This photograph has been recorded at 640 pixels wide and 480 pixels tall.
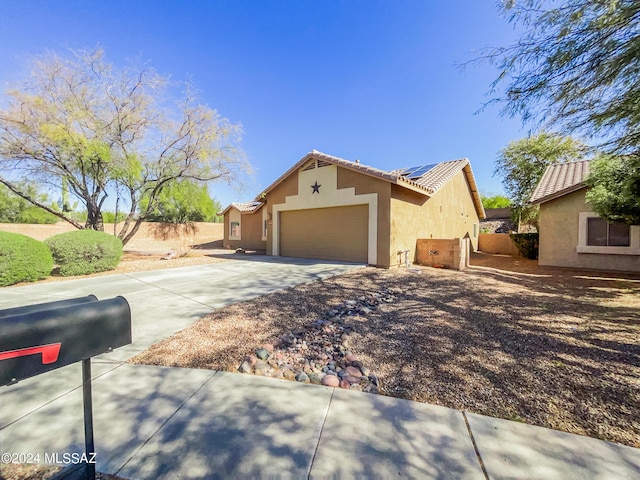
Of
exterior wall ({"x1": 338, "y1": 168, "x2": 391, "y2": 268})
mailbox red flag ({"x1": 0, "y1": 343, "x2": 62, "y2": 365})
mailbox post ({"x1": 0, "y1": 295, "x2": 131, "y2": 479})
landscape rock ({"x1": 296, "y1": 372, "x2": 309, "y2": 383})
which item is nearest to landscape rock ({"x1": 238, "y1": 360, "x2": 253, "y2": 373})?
landscape rock ({"x1": 296, "y1": 372, "x2": 309, "y2": 383})

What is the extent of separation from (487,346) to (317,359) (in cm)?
230

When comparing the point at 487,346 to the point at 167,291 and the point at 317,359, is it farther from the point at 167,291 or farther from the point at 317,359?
the point at 167,291

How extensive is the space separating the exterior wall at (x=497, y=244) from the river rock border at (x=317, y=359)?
56.5 feet

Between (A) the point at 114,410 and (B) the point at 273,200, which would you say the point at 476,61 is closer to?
(A) the point at 114,410

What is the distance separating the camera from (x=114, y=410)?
7.47 feet

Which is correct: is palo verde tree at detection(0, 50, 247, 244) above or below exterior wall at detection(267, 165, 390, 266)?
above

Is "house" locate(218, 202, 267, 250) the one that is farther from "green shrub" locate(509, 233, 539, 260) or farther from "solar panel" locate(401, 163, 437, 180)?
"green shrub" locate(509, 233, 539, 260)

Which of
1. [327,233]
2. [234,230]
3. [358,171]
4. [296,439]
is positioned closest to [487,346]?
[296,439]

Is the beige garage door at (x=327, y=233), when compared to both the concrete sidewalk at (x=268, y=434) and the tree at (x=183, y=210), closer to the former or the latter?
the concrete sidewalk at (x=268, y=434)

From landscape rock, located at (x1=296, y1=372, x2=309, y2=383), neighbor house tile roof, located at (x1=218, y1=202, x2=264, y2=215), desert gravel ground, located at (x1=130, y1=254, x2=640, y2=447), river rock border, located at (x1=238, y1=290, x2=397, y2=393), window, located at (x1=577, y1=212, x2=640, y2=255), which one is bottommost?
landscape rock, located at (x1=296, y1=372, x2=309, y2=383)

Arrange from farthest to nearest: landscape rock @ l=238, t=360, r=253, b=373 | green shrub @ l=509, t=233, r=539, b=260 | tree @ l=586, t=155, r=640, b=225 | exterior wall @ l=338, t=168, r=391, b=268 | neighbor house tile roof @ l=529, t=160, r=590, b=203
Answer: green shrub @ l=509, t=233, r=539, b=260
neighbor house tile roof @ l=529, t=160, r=590, b=203
exterior wall @ l=338, t=168, r=391, b=268
tree @ l=586, t=155, r=640, b=225
landscape rock @ l=238, t=360, r=253, b=373

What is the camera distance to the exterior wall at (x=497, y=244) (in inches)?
679

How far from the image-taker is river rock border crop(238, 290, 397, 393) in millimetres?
2811

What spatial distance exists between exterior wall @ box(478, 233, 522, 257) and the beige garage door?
38.6ft
